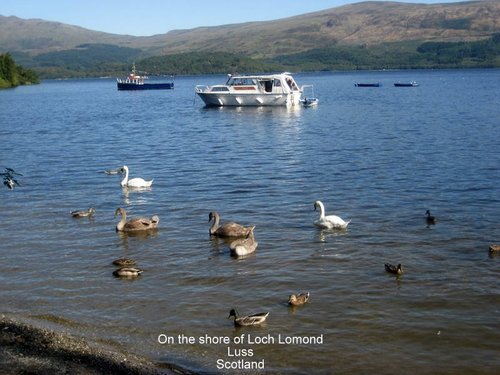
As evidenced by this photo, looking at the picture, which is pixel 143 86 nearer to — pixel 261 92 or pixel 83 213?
pixel 261 92

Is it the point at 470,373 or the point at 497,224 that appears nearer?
the point at 470,373

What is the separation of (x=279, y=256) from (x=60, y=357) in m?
8.89

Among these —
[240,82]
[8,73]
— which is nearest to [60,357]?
[240,82]

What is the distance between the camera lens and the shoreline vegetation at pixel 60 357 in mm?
11844

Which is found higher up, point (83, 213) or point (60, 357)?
point (60, 357)

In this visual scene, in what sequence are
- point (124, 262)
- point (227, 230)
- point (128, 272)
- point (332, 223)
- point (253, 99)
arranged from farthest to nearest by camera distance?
point (253, 99) < point (332, 223) < point (227, 230) < point (124, 262) < point (128, 272)

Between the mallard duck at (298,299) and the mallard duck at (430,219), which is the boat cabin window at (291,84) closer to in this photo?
the mallard duck at (430,219)

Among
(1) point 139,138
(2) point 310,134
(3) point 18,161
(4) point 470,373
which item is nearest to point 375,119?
(2) point 310,134

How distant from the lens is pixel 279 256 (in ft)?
65.4

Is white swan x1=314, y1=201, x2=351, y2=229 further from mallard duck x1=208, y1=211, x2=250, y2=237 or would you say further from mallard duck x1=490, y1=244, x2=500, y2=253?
mallard duck x1=490, y1=244, x2=500, y2=253

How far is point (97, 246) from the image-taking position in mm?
21531

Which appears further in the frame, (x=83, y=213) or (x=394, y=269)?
(x=83, y=213)

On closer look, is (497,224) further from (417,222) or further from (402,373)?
(402,373)

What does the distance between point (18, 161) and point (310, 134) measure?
944 inches
